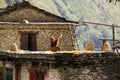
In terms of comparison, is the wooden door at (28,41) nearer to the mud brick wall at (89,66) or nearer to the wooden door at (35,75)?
the wooden door at (35,75)

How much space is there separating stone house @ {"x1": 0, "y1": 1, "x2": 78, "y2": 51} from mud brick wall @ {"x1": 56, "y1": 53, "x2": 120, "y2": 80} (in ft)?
49.4

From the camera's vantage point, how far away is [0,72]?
30531 millimetres

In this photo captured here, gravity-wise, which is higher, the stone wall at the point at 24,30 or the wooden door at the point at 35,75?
the stone wall at the point at 24,30

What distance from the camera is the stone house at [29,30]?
3725 centimetres

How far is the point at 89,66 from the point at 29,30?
1557 centimetres

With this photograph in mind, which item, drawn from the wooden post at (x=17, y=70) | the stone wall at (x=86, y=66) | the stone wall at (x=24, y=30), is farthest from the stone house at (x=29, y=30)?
the stone wall at (x=86, y=66)

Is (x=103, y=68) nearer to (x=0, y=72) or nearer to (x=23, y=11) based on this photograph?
(x=0, y=72)

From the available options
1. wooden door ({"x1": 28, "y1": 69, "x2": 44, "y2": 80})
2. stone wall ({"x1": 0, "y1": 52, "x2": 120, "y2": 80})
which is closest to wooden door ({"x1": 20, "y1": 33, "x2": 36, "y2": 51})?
wooden door ({"x1": 28, "y1": 69, "x2": 44, "y2": 80})

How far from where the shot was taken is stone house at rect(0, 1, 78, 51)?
3725cm

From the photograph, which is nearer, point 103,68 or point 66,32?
point 103,68

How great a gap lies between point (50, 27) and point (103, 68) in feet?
51.2

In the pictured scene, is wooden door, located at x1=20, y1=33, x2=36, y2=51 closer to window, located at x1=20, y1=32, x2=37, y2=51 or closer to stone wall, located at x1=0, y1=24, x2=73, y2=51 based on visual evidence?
window, located at x1=20, y1=32, x2=37, y2=51

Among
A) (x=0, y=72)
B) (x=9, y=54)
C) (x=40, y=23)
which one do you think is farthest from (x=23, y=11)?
(x=9, y=54)

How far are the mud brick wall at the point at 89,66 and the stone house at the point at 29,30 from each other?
15.0 meters
